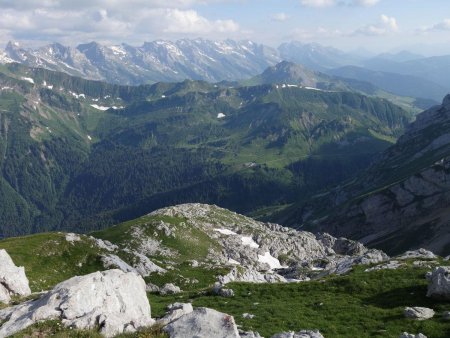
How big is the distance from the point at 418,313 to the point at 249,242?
118264 millimetres

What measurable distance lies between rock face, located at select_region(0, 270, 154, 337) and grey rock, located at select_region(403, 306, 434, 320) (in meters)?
21.0

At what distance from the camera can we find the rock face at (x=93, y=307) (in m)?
29.4

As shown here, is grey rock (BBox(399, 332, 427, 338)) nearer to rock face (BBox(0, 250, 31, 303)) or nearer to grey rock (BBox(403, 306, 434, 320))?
grey rock (BBox(403, 306, 434, 320))

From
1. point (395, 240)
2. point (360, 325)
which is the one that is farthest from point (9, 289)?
point (395, 240)

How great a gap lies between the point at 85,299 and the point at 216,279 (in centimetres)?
5310

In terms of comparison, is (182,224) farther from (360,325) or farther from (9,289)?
(360,325)

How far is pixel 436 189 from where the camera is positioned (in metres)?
194

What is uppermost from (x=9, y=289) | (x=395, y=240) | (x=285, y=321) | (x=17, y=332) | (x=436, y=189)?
(x=17, y=332)

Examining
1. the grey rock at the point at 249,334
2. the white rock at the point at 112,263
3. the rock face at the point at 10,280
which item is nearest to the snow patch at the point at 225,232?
the white rock at the point at 112,263

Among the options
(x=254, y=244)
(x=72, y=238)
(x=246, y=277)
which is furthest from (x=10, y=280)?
(x=254, y=244)

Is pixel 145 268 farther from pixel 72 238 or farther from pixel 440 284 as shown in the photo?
pixel 440 284

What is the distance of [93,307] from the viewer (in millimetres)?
32062

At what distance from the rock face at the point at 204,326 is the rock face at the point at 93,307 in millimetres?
3682

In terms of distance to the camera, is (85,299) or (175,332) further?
(85,299)
